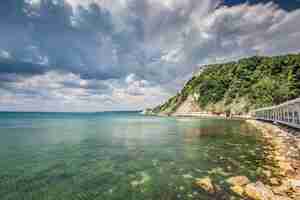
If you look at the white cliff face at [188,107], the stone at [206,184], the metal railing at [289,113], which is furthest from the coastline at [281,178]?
the white cliff face at [188,107]

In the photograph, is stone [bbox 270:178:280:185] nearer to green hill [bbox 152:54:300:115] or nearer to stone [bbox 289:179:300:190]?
stone [bbox 289:179:300:190]

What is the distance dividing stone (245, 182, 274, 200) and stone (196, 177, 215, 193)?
1.43 meters

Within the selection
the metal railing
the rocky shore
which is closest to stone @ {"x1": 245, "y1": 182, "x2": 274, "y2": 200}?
the rocky shore

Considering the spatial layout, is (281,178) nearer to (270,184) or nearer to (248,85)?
(270,184)

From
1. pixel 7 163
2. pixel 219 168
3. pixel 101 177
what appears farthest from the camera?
pixel 7 163

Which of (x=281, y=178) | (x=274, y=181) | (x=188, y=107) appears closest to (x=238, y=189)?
(x=274, y=181)

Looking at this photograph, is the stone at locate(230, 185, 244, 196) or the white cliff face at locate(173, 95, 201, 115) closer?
the stone at locate(230, 185, 244, 196)

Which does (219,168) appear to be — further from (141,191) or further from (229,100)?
(229,100)

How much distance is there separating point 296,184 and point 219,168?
150 inches

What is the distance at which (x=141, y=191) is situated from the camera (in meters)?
7.80

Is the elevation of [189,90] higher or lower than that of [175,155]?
higher

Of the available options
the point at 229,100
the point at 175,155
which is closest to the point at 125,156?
the point at 175,155

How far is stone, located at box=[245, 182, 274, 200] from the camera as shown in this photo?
6714mm

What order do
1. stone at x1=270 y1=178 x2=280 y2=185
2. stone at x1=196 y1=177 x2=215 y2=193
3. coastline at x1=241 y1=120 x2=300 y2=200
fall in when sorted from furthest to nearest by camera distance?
1. stone at x1=270 y1=178 x2=280 y2=185
2. stone at x1=196 y1=177 x2=215 y2=193
3. coastline at x1=241 y1=120 x2=300 y2=200
